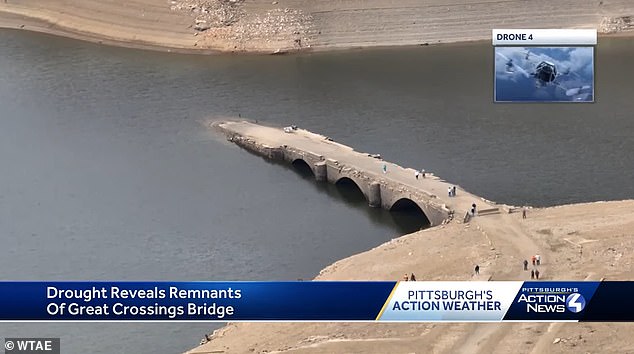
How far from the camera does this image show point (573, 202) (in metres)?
70.9

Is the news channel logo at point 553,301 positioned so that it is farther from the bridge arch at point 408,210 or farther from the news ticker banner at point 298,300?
the bridge arch at point 408,210

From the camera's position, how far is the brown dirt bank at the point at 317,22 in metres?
115

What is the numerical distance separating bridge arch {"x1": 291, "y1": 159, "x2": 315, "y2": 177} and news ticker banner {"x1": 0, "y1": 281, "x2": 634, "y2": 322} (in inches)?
1719

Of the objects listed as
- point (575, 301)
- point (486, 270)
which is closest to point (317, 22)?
point (486, 270)

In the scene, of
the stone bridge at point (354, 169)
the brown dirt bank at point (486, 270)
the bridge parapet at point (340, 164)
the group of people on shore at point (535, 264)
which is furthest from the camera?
the bridge parapet at point (340, 164)

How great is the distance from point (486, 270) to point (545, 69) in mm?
9109

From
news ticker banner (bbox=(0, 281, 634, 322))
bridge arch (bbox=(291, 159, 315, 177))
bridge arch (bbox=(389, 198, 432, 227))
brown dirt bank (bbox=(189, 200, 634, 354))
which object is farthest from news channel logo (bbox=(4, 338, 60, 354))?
bridge arch (bbox=(291, 159, 315, 177))

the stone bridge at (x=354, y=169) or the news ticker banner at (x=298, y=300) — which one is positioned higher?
the stone bridge at (x=354, y=169)

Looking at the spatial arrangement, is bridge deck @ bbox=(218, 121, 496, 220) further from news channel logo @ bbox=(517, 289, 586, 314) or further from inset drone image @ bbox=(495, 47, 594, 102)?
news channel logo @ bbox=(517, 289, 586, 314)

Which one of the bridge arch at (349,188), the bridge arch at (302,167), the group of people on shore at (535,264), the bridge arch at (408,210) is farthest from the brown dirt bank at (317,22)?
the group of people on shore at (535,264)

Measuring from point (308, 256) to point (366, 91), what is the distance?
37.0 metres

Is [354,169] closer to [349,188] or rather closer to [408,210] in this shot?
[349,188]

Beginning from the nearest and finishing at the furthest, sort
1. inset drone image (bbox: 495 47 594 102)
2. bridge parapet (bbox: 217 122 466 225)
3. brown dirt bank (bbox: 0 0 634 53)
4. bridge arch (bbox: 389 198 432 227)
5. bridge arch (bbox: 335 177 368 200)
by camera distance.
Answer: inset drone image (bbox: 495 47 594 102)
bridge parapet (bbox: 217 122 466 225)
bridge arch (bbox: 389 198 432 227)
bridge arch (bbox: 335 177 368 200)
brown dirt bank (bbox: 0 0 634 53)

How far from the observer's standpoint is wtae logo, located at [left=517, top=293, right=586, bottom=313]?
121 feet
